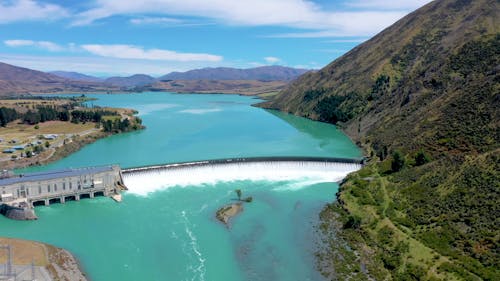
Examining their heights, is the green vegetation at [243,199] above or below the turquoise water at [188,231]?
above

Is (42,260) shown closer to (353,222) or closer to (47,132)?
(353,222)

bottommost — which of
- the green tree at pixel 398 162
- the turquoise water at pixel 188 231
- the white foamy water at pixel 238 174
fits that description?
the turquoise water at pixel 188 231

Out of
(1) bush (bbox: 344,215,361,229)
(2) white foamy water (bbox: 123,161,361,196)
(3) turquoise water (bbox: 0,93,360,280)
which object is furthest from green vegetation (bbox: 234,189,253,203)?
(1) bush (bbox: 344,215,361,229)

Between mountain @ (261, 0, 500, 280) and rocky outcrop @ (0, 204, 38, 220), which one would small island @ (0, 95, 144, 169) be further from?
mountain @ (261, 0, 500, 280)

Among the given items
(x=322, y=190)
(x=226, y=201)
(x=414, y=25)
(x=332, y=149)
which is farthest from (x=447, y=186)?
(x=414, y=25)

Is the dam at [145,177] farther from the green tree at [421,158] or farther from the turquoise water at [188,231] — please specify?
the green tree at [421,158]

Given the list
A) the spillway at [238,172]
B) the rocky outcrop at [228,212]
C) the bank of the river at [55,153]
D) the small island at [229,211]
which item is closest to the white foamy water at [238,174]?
the spillway at [238,172]

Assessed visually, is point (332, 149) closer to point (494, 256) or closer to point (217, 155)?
point (217, 155)
